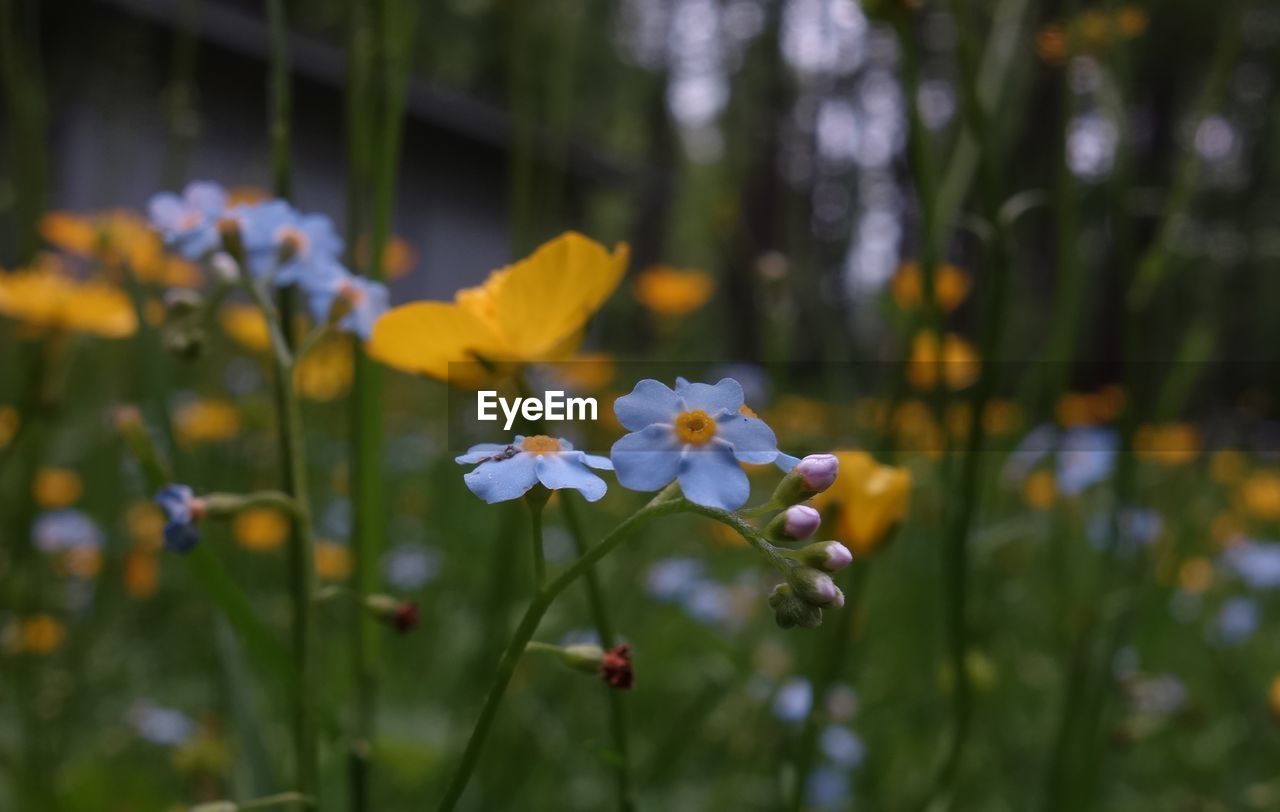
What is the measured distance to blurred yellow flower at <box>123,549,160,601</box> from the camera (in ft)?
7.10

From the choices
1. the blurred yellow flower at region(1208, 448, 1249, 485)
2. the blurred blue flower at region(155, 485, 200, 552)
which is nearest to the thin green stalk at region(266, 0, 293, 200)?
the blurred blue flower at region(155, 485, 200, 552)

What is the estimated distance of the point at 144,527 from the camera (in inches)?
92.4

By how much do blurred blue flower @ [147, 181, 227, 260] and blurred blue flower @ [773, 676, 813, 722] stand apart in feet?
2.31

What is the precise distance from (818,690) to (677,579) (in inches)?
42.6

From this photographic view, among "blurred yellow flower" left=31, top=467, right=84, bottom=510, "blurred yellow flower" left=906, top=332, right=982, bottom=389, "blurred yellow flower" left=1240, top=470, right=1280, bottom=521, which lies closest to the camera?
"blurred yellow flower" left=906, top=332, right=982, bottom=389

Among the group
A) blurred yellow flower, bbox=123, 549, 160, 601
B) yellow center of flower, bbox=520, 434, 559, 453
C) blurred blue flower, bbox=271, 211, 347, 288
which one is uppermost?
blurred blue flower, bbox=271, 211, 347, 288

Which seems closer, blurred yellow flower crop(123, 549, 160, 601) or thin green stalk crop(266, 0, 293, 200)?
thin green stalk crop(266, 0, 293, 200)

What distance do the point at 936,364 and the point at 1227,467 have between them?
3.46 m

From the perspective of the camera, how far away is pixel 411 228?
1199 centimetres

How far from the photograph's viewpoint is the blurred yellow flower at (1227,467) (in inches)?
152

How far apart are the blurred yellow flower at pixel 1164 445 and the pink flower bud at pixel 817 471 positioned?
2.55ft

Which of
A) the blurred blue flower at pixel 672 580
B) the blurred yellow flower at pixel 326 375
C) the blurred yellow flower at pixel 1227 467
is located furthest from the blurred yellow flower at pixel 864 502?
the blurred yellow flower at pixel 1227 467

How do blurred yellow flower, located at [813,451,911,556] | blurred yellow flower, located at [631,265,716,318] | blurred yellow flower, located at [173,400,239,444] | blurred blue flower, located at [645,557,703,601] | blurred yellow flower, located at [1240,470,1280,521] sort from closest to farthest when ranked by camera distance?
blurred yellow flower, located at [813,451,911,556], blurred blue flower, located at [645,557,703,601], blurred yellow flower, located at [173,400,239,444], blurred yellow flower, located at [631,265,716,318], blurred yellow flower, located at [1240,470,1280,521]

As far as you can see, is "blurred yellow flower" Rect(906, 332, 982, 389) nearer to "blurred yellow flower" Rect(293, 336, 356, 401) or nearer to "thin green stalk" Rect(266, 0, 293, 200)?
"thin green stalk" Rect(266, 0, 293, 200)
